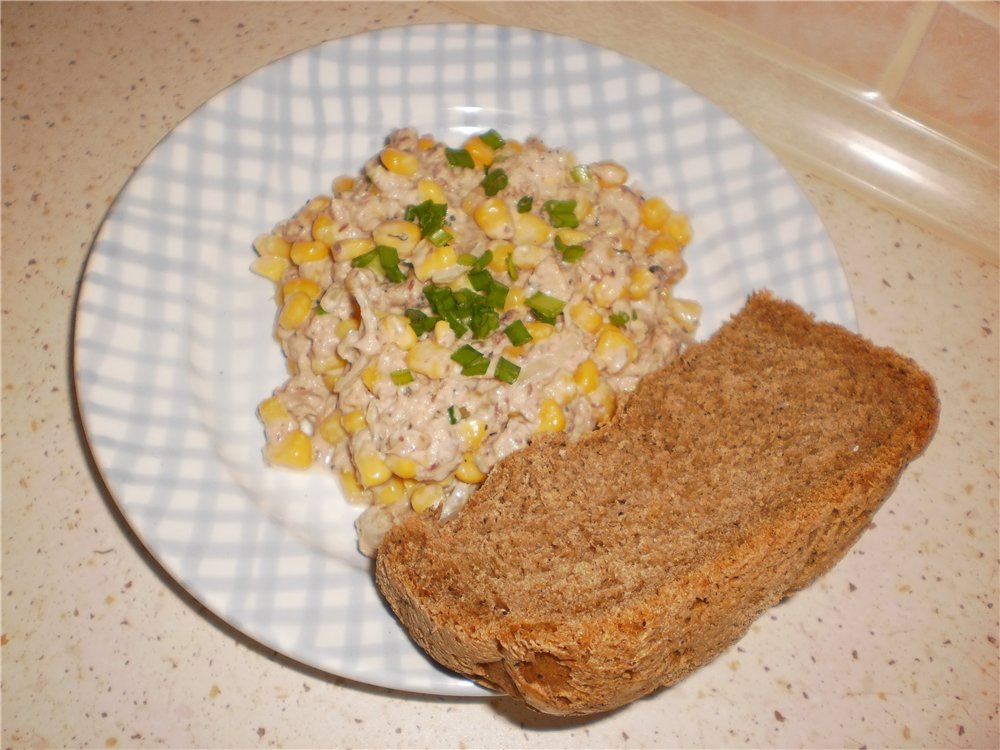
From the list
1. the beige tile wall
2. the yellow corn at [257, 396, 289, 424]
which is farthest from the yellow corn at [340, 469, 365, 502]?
the beige tile wall

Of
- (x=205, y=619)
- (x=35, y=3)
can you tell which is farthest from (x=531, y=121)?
(x=35, y=3)

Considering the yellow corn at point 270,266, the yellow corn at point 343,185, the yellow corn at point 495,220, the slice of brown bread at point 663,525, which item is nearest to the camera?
the slice of brown bread at point 663,525

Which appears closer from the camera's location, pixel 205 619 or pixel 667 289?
pixel 205 619

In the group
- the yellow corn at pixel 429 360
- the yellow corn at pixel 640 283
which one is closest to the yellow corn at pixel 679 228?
the yellow corn at pixel 640 283

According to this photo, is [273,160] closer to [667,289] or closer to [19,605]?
[667,289]

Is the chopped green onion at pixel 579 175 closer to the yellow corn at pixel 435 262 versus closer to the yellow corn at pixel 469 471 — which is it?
the yellow corn at pixel 435 262

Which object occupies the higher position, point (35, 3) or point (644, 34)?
point (644, 34)
